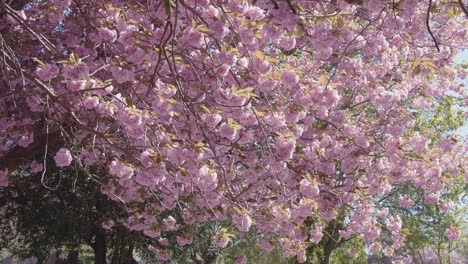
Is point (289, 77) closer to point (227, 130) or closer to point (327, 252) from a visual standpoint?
point (227, 130)

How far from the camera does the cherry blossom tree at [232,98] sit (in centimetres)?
462

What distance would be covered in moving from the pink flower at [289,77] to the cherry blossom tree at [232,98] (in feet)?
0.07

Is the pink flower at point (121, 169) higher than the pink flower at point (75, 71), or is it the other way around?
the pink flower at point (75, 71)

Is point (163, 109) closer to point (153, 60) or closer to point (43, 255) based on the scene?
point (153, 60)

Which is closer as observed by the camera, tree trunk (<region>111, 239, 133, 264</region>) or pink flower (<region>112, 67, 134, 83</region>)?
pink flower (<region>112, 67, 134, 83</region>)

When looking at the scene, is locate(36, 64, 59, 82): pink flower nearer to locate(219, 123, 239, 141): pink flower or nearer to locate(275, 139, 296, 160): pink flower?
locate(219, 123, 239, 141): pink flower

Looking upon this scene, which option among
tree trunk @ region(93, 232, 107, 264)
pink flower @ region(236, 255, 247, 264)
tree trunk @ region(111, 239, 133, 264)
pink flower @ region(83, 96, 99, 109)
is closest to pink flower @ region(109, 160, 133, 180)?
pink flower @ region(83, 96, 99, 109)

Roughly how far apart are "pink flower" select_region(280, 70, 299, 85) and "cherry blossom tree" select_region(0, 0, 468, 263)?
0.02m

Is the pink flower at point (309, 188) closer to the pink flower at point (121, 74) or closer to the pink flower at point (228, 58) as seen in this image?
the pink flower at point (228, 58)

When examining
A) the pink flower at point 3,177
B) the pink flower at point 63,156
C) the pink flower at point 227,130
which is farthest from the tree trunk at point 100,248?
the pink flower at point 227,130

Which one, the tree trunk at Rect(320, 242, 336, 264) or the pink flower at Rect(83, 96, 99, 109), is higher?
the pink flower at Rect(83, 96, 99, 109)

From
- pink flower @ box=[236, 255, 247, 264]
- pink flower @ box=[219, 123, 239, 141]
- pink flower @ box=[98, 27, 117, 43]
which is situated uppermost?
pink flower @ box=[98, 27, 117, 43]

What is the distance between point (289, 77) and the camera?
201 inches

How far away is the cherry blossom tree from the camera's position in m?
4.62
